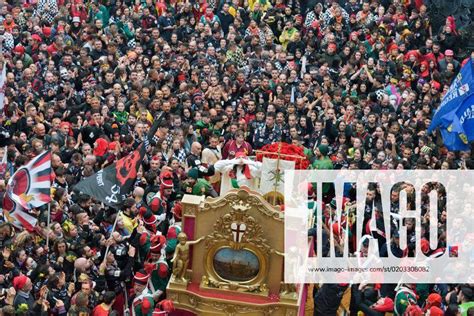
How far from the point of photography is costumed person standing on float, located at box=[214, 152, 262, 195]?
26.5m

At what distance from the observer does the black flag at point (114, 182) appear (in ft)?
85.7

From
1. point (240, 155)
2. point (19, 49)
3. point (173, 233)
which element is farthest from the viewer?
point (19, 49)

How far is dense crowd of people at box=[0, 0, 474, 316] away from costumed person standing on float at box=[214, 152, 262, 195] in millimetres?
491

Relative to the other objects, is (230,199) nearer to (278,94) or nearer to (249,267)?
(249,267)

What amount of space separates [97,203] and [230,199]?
13.7 ft

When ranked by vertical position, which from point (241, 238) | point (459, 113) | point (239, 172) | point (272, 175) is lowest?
point (241, 238)

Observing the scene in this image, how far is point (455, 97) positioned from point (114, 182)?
24.3 feet

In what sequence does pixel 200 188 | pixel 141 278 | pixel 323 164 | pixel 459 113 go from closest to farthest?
pixel 141 278 < pixel 200 188 < pixel 323 164 < pixel 459 113

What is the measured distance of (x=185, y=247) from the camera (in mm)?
23812

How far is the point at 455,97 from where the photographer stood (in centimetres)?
2959

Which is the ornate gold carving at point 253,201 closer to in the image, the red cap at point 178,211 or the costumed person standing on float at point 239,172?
the red cap at point 178,211

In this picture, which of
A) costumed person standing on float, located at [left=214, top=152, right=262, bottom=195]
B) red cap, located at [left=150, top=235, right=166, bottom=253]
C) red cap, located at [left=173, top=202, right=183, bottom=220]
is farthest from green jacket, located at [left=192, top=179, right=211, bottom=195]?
red cap, located at [left=150, top=235, right=166, bottom=253]

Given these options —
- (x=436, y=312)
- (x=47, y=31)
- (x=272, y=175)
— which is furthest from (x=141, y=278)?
(x=47, y=31)

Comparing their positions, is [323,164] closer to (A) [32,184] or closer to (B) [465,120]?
(B) [465,120]
